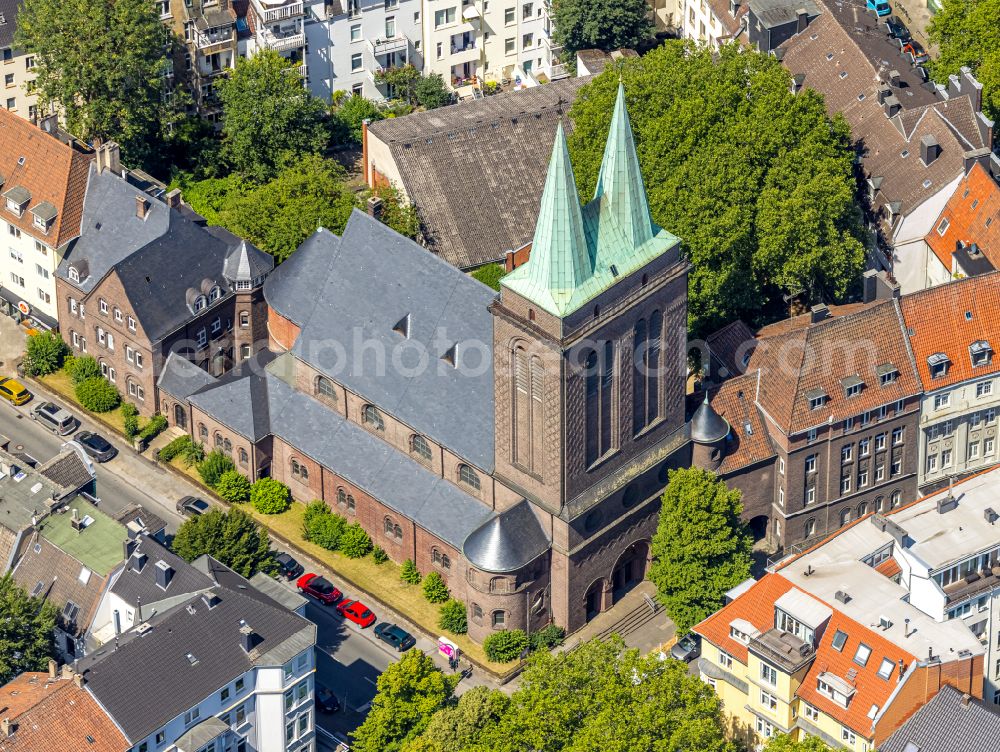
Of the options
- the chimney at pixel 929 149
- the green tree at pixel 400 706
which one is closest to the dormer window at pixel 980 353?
the chimney at pixel 929 149

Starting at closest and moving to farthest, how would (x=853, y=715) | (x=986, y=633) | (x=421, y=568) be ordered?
(x=853, y=715) < (x=986, y=633) < (x=421, y=568)

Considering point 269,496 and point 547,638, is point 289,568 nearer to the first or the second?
point 269,496

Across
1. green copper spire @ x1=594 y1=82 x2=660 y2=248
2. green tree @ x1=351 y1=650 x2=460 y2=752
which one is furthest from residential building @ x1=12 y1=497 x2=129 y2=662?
green copper spire @ x1=594 y1=82 x2=660 y2=248

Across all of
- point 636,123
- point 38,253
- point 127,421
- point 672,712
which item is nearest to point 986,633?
point 672,712

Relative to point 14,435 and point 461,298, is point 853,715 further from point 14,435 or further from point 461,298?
point 14,435

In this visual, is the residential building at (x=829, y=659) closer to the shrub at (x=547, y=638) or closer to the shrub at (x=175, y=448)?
the shrub at (x=547, y=638)

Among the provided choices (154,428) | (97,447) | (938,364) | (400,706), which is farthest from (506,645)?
(97,447)
